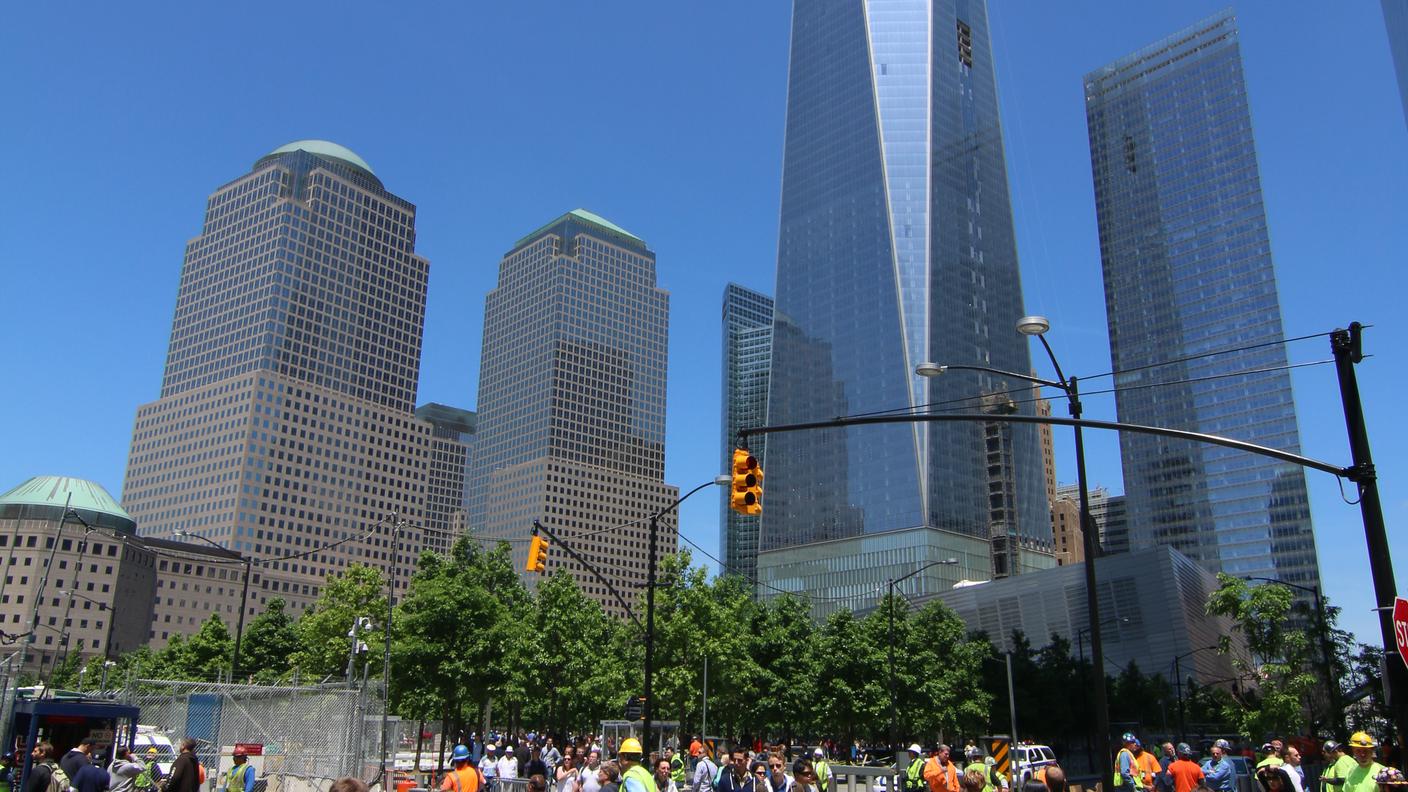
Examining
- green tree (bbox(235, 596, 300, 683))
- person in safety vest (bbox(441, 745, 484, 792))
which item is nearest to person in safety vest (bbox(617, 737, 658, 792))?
person in safety vest (bbox(441, 745, 484, 792))

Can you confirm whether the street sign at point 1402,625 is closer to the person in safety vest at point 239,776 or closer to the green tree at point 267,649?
the person in safety vest at point 239,776

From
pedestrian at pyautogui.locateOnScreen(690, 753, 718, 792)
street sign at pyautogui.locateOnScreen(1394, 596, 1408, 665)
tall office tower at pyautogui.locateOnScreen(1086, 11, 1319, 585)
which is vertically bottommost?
pedestrian at pyautogui.locateOnScreen(690, 753, 718, 792)

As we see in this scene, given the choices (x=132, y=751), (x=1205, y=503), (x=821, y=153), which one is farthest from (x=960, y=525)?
(x=132, y=751)

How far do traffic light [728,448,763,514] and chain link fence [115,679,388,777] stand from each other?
15.8 meters

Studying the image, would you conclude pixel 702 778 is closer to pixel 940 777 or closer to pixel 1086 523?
pixel 940 777

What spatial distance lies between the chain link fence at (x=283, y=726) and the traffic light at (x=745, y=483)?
52.0 ft

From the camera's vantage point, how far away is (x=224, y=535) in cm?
18938

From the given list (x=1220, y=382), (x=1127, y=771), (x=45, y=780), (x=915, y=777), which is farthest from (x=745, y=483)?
(x=1220, y=382)

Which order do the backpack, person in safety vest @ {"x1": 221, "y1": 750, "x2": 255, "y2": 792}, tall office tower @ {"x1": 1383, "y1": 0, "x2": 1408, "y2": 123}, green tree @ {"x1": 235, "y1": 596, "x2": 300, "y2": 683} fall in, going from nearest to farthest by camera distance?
the backpack, person in safety vest @ {"x1": 221, "y1": 750, "x2": 255, "y2": 792}, green tree @ {"x1": 235, "y1": 596, "x2": 300, "y2": 683}, tall office tower @ {"x1": 1383, "y1": 0, "x2": 1408, "y2": 123}

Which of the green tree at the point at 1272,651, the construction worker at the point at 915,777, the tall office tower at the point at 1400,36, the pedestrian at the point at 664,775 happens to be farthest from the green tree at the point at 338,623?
the tall office tower at the point at 1400,36

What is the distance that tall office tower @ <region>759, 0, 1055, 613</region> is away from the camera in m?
161

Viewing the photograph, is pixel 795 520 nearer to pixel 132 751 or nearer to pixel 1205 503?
pixel 1205 503

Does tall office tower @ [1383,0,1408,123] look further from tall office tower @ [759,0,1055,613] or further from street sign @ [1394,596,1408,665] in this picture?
street sign @ [1394,596,1408,665]

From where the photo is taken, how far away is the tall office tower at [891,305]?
16075 cm
